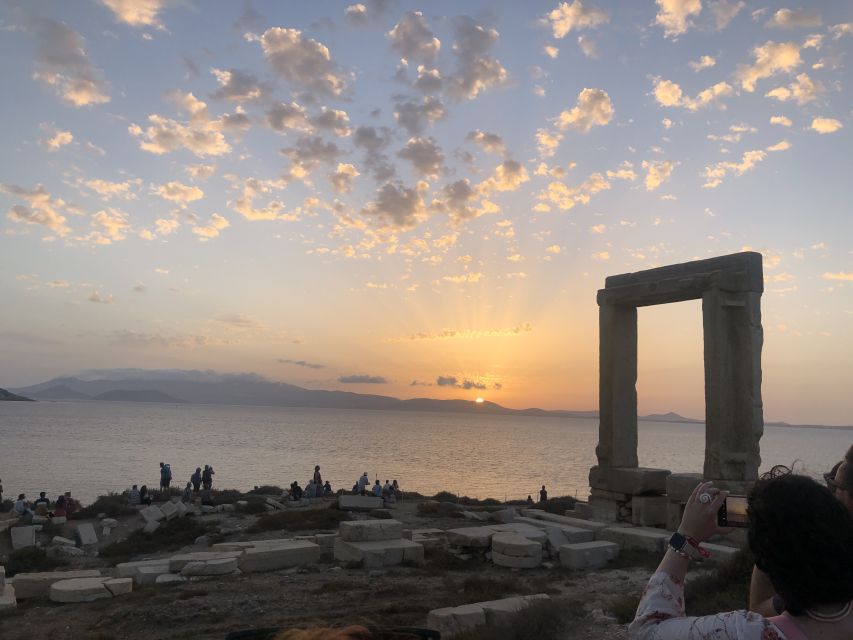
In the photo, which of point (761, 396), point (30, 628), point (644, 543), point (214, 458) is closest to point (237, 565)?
point (30, 628)

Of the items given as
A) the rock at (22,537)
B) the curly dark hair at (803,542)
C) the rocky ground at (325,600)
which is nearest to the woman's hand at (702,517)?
the curly dark hair at (803,542)

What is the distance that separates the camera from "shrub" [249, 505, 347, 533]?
53.7 ft

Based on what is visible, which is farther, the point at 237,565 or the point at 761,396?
the point at 761,396

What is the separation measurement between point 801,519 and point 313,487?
22.8 m

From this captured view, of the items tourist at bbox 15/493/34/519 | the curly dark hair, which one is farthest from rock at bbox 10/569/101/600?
the curly dark hair

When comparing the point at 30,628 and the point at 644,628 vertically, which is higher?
the point at 644,628

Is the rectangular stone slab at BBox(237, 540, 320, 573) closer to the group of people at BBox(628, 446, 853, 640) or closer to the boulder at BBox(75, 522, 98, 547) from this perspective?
the boulder at BBox(75, 522, 98, 547)

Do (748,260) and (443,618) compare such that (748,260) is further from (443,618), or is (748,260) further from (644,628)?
(644,628)

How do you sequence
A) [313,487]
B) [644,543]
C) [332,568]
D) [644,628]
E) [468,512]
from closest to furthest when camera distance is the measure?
[644,628], [332,568], [644,543], [468,512], [313,487]

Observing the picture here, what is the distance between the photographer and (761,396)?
1344cm

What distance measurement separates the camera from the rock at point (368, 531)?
12.6 m

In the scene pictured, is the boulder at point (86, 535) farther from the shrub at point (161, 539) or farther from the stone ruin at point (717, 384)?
the stone ruin at point (717, 384)

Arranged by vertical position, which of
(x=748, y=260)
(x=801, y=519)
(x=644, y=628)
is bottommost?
(x=644, y=628)

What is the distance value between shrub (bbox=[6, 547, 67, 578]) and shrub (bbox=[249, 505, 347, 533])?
13.6ft
